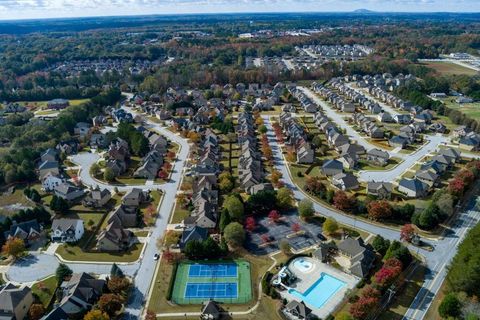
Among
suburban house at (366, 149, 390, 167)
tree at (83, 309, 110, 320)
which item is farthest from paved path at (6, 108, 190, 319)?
suburban house at (366, 149, 390, 167)

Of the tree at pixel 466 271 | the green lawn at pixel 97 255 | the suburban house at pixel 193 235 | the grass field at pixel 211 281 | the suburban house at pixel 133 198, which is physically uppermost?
the tree at pixel 466 271

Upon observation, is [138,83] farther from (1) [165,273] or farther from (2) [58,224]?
(1) [165,273]

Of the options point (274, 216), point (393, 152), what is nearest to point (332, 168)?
point (393, 152)

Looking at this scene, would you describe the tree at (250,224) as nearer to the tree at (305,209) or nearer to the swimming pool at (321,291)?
the tree at (305,209)

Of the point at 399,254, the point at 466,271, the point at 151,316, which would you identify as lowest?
the point at 151,316

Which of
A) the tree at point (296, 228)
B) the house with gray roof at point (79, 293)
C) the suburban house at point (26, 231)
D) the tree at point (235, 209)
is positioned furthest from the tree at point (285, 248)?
the suburban house at point (26, 231)

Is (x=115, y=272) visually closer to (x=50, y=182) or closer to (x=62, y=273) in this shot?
(x=62, y=273)

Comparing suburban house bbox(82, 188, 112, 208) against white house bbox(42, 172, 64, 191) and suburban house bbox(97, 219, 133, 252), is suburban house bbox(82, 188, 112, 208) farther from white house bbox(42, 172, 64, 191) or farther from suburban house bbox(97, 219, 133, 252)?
suburban house bbox(97, 219, 133, 252)
